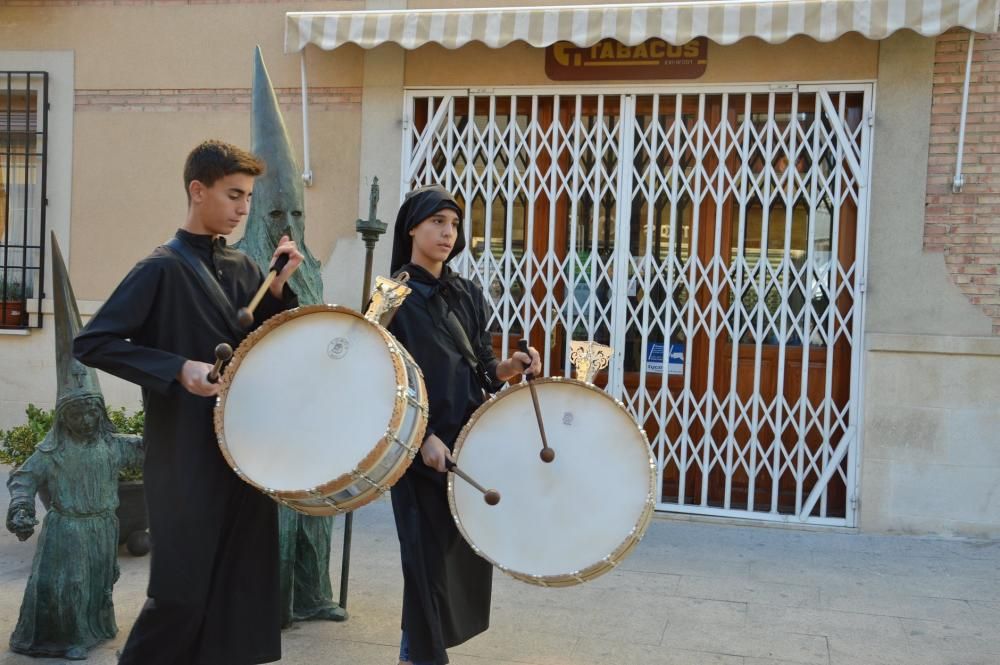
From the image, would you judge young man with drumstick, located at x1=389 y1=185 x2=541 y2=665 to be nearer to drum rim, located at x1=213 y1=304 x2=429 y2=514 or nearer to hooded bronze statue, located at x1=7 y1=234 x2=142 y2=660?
drum rim, located at x1=213 y1=304 x2=429 y2=514

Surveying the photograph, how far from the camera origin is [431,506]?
351 centimetres

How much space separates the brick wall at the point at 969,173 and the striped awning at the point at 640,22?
Answer: 0.42 m

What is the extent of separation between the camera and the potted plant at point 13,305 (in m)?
7.87

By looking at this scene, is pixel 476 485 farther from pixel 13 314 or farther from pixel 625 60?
pixel 13 314

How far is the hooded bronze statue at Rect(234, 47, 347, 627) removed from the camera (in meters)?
4.33

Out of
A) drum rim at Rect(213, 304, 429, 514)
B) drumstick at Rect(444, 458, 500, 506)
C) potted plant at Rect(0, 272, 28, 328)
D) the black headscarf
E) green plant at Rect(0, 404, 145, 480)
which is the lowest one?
green plant at Rect(0, 404, 145, 480)

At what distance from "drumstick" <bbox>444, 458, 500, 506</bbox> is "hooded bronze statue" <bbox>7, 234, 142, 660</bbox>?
1.72 metres

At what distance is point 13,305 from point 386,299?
5.75m

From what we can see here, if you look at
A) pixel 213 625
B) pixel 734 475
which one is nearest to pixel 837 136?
pixel 734 475

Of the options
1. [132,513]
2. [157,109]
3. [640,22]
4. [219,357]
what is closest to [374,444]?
[219,357]

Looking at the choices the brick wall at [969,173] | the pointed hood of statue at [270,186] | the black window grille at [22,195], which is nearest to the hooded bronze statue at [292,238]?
the pointed hood of statue at [270,186]

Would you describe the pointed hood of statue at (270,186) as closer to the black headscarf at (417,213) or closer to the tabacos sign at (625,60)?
the black headscarf at (417,213)

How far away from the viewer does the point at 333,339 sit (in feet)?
10.0

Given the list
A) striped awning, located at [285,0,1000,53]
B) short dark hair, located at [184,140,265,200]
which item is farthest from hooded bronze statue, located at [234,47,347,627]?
striped awning, located at [285,0,1000,53]
